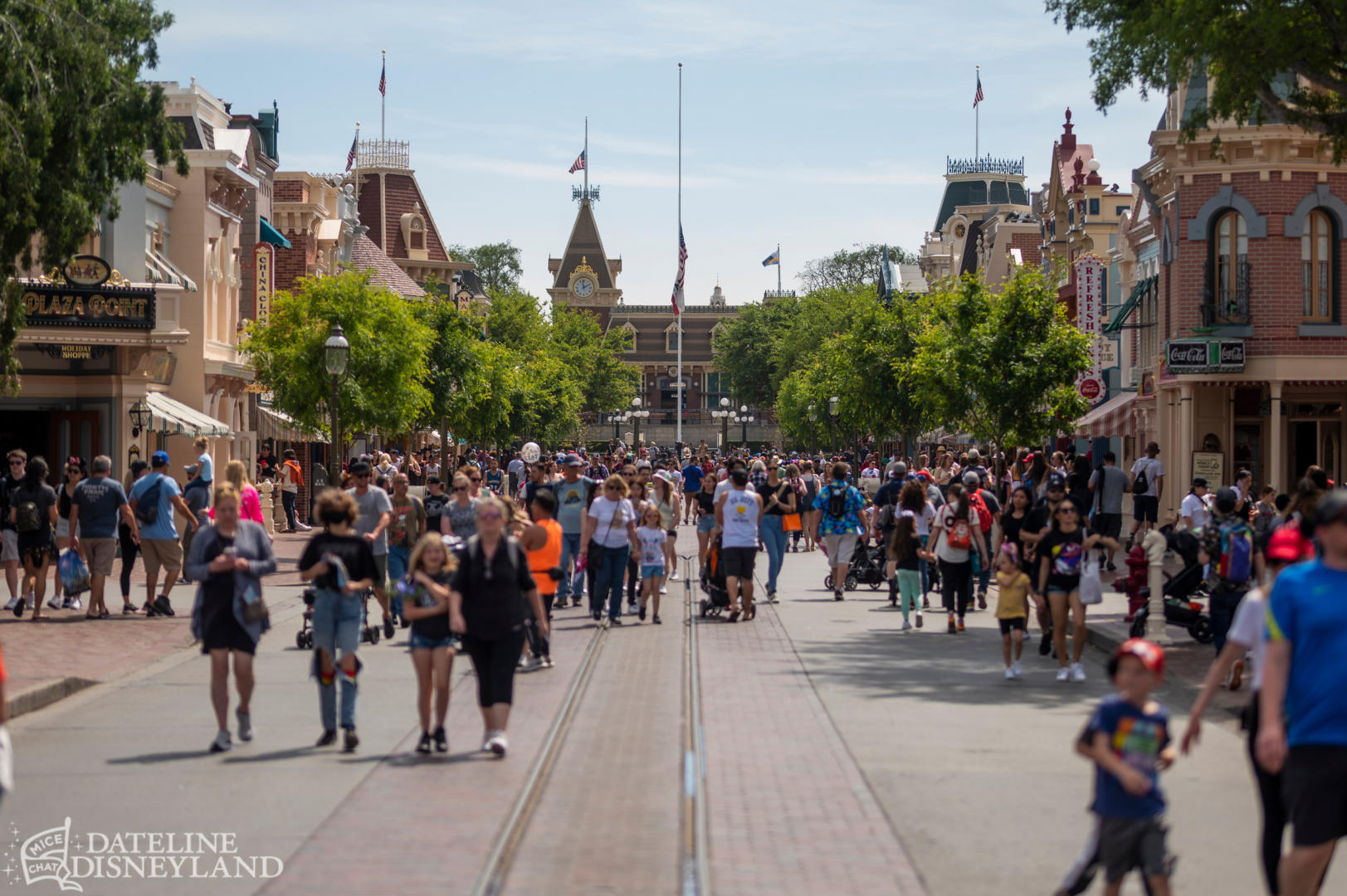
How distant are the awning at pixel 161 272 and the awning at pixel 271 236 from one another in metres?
→ 7.53

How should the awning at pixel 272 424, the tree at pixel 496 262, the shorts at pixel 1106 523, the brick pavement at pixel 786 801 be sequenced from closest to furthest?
the brick pavement at pixel 786 801 < the shorts at pixel 1106 523 < the awning at pixel 272 424 < the tree at pixel 496 262

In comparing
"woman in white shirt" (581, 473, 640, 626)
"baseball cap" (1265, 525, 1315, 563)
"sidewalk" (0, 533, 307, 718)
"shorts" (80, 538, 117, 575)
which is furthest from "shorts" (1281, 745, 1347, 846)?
"shorts" (80, 538, 117, 575)

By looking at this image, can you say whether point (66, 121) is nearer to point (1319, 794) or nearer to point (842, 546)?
point (842, 546)

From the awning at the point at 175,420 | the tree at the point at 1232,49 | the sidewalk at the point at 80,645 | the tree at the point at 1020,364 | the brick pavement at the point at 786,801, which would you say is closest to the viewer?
the brick pavement at the point at 786,801

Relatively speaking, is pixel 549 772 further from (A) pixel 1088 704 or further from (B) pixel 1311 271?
(B) pixel 1311 271

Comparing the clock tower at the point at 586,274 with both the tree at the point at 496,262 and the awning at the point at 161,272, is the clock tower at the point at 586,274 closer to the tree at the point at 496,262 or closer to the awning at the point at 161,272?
the tree at the point at 496,262

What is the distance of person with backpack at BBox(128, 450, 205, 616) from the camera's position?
18047 millimetres

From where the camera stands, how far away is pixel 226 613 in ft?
33.5

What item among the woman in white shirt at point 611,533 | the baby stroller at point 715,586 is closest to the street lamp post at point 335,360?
the baby stroller at point 715,586

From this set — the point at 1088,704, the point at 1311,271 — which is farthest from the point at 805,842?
the point at 1311,271

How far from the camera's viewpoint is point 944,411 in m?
37.5

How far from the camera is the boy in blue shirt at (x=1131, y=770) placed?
596 centimetres

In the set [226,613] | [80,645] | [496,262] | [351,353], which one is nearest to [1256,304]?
[351,353]

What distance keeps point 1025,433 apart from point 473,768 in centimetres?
2553
